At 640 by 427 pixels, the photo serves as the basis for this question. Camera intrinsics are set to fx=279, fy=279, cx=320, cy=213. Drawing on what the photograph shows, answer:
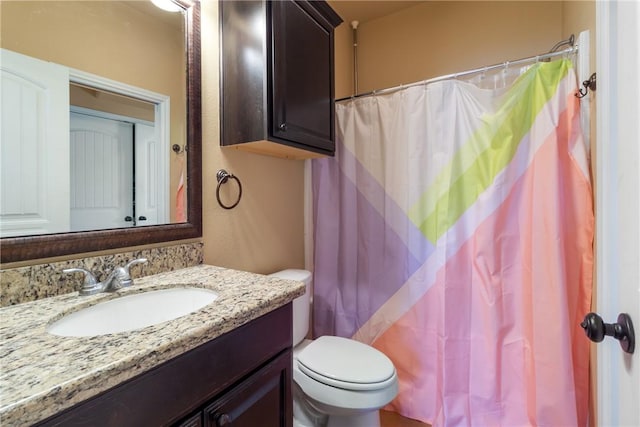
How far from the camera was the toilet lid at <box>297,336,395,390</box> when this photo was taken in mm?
1117

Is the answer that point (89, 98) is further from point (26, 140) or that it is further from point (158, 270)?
point (158, 270)

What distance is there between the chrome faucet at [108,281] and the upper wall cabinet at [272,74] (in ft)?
2.10

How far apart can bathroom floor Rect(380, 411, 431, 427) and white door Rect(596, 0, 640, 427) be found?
3.66ft

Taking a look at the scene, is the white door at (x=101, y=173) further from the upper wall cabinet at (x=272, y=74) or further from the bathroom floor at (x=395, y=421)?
the bathroom floor at (x=395, y=421)

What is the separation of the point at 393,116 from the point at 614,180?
46.2 inches

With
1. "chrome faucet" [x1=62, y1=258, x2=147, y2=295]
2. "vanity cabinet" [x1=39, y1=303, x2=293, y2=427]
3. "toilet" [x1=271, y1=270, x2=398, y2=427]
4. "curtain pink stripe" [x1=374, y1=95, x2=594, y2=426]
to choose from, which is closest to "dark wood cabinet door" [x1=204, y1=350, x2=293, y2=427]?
"vanity cabinet" [x1=39, y1=303, x2=293, y2=427]

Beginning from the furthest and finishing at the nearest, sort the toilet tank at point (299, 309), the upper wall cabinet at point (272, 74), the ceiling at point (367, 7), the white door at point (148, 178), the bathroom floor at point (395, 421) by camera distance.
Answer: the ceiling at point (367, 7) < the bathroom floor at point (395, 421) < the toilet tank at point (299, 309) < the upper wall cabinet at point (272, 74) < the white door at point (148, 178)

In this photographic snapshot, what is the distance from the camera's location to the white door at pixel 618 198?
0.50 m

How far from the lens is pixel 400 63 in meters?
2.09

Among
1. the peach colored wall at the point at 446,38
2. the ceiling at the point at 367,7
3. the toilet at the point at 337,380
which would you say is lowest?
the toilet at the point at 337,380

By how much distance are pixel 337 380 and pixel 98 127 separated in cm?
126

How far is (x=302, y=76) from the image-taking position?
4.11 ft

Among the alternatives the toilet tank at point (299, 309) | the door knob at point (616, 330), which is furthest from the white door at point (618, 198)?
the toilet tank at point (299, 309)

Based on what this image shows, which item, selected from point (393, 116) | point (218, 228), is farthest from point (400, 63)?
point (218, 228)
